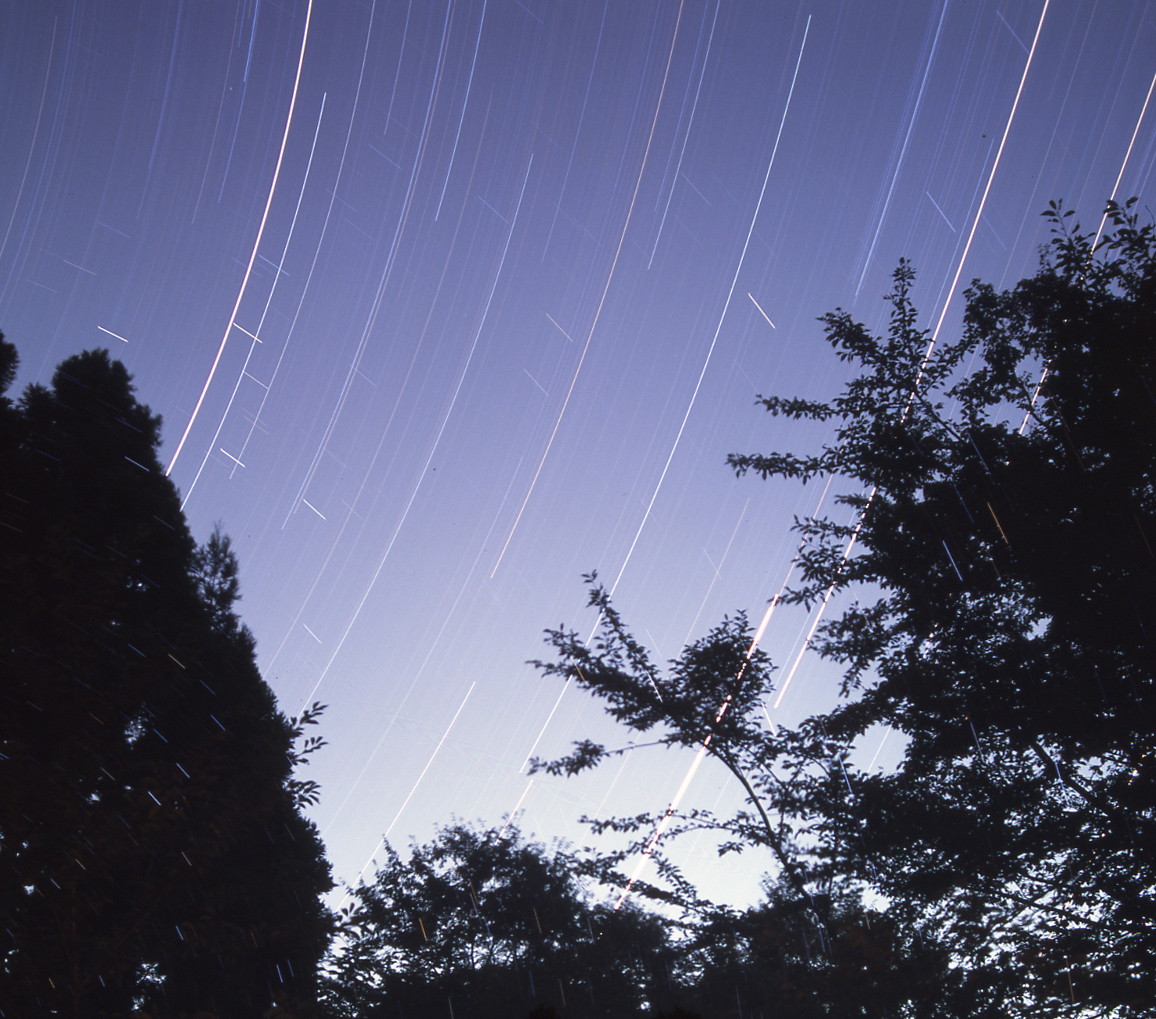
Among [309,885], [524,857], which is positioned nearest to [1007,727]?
[309,885]

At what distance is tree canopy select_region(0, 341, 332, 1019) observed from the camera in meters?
6.01

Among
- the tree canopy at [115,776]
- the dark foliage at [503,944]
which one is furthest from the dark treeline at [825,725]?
the dark foliage at [503,944]

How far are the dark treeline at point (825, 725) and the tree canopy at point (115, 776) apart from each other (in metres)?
0.04

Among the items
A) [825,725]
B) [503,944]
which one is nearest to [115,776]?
[825,725]

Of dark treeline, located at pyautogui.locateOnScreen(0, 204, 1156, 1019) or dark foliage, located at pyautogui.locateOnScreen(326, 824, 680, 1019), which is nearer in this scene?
dark treeline, located at pyautogui.locateOnScreen(0, 204, 1156, 1019)

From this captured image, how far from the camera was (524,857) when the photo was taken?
63.1 ft

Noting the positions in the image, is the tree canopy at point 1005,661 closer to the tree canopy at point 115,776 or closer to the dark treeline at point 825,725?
the dark treeline at point 825,725

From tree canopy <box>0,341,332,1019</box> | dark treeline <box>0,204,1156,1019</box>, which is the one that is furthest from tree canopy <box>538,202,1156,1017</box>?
tree canopy <box>0,341,332,1019</box>

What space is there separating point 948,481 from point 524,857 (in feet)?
49.8

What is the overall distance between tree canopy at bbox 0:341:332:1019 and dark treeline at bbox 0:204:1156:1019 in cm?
4

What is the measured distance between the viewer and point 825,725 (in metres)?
9.85

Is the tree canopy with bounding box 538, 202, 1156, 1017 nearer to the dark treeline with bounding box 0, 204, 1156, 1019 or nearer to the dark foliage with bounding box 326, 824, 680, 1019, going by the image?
the dark treeline with bounding box 0, 204, 1156, 1019

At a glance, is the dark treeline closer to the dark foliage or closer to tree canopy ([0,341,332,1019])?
tree canopy ([0,341,332,1019])

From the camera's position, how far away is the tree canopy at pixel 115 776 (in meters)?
6.01
